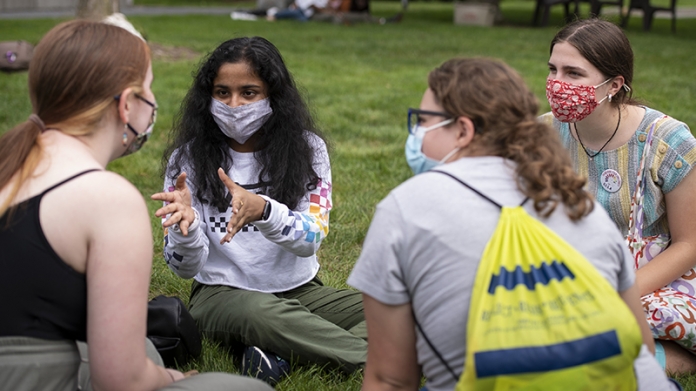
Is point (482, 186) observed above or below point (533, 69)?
above

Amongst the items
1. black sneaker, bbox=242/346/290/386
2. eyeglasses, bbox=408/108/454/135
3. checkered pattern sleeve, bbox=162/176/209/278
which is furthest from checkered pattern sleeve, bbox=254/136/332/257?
eyeglasses, bbox=408/108/454/135

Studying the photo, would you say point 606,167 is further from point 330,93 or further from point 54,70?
point 330,93

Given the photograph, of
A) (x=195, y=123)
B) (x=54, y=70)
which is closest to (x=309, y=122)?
(x=195, y=123)

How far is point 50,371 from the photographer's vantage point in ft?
6.39

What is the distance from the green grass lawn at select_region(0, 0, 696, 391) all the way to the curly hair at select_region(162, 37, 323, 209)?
0.55 metres

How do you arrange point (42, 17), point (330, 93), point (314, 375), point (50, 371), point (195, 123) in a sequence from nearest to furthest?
point (50, 371) → point (314, 375) → point (195, 123) → point (330, 93) → point (42, 17)

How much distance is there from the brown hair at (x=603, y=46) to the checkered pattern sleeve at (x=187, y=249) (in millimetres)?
1620

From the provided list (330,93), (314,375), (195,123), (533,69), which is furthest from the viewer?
(533,69)

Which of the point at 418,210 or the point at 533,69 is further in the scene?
the point at 533,69

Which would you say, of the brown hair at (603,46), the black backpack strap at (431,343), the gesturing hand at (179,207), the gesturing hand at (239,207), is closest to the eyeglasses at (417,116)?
the black backpack strap at (431,343)

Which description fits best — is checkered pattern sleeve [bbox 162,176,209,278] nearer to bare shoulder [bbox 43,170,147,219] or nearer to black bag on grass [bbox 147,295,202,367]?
black bag on grass [bbox 147,295,202,367]

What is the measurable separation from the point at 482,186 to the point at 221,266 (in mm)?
1590

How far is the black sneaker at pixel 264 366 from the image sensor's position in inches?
114

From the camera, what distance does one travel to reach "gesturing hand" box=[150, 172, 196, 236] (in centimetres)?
249
